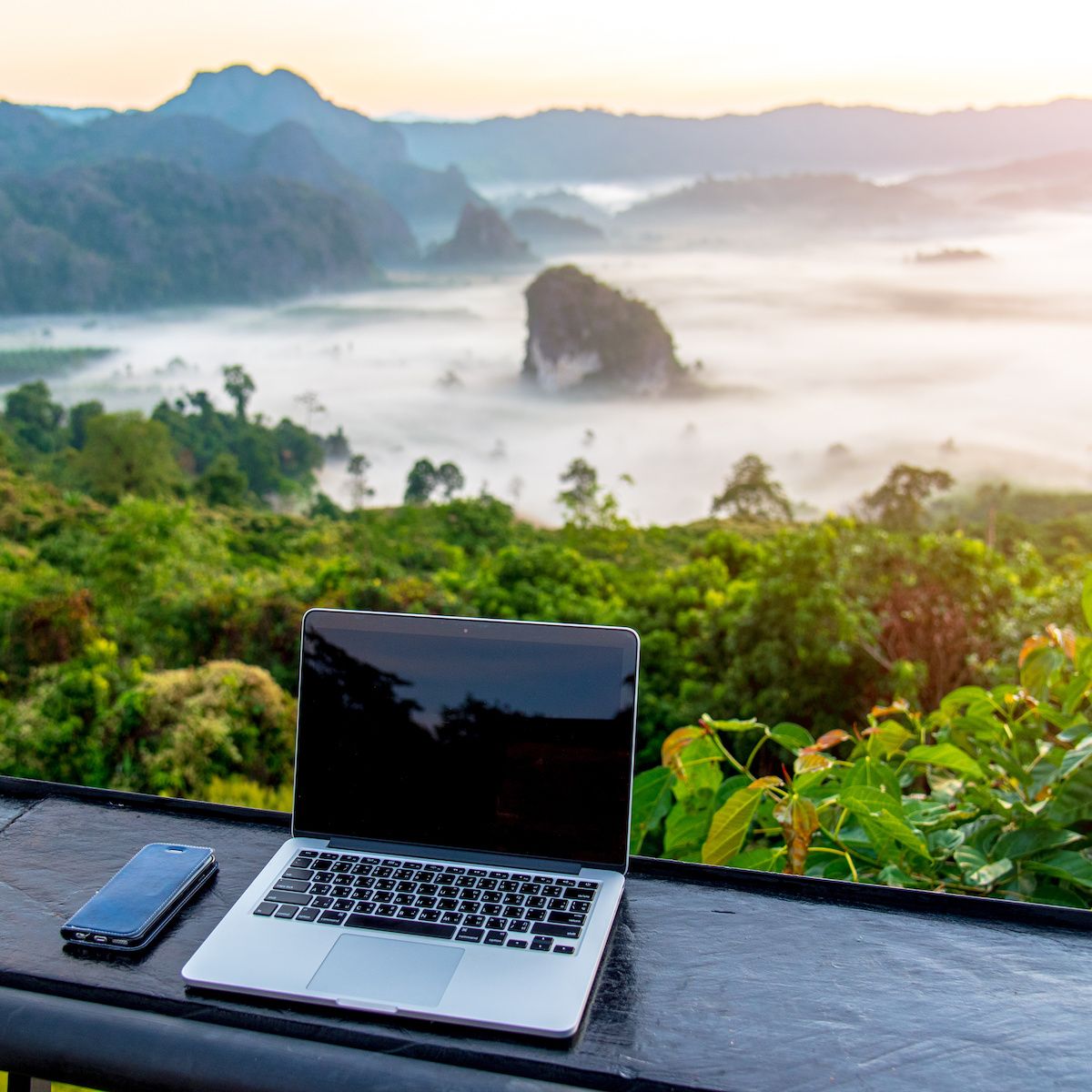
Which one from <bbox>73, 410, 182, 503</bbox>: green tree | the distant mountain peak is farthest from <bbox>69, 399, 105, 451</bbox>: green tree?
the distant mountain peak

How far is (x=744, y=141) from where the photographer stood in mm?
7242

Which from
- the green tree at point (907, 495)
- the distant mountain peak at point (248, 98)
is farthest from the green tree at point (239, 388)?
the green tree at point (907, 495)

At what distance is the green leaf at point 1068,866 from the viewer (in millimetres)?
825

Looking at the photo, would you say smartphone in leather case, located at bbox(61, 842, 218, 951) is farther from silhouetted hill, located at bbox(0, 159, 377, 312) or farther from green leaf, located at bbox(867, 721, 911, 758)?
silhouetted hill, located at bbox(0, 159, 377, 312)

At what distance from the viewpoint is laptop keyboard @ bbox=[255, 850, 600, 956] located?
0.65 metres

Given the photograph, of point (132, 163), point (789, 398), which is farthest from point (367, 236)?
point (789, 398)

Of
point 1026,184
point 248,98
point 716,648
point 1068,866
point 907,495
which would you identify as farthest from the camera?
point 248,98

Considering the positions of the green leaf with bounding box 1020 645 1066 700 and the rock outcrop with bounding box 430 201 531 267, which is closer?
the green leaf with bounding box 1020 645 1066 700

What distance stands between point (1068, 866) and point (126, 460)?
7.62 m

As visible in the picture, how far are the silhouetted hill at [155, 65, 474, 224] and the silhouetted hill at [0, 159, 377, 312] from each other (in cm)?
57

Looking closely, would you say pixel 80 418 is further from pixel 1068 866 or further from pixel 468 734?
pixel 1068 866

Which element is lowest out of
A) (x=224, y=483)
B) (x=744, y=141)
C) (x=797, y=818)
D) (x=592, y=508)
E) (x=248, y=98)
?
(x=224, y=483)

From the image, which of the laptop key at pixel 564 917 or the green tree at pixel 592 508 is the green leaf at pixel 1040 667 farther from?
the green tree at pixel 592 508

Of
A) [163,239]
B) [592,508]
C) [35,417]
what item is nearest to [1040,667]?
[592,508]
